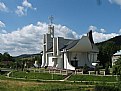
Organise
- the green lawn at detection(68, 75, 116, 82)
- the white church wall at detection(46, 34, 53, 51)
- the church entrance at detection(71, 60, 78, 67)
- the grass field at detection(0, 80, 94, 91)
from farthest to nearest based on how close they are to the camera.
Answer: the white church wall at detection(46, 34, 53, 51), the church entrance at detection(71, 60, 78, 67), the green lawn at detection(68, 75, 116, 82), the grass field at detection(0, 80, 94, 91)

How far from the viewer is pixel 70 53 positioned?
6825 cm

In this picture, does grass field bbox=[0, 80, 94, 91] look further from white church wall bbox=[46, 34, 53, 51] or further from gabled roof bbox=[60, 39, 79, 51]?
white church wall bbox=[46, 34, 53, 51]

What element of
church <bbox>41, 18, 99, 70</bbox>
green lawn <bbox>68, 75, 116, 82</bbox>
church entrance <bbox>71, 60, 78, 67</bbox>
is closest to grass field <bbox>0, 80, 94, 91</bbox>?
green lawn <bbox>68, 75, 116, 82</bbox>

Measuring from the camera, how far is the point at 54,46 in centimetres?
7094

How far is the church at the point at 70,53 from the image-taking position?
2645 inches

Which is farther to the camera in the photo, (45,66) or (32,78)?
(45,66)

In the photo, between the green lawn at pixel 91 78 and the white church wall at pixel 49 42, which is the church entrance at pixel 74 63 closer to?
the white church wall at pixel 49 42

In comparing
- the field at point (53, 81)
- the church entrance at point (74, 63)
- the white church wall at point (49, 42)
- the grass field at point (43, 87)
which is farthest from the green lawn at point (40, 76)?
the white church wall at point (49, 42)

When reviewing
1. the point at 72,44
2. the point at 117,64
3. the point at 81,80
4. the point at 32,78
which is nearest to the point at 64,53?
the point at 72,44

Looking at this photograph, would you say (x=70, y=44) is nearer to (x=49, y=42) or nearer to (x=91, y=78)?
(x=49, y=42)

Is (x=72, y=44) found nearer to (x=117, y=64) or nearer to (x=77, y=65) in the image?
(x=77, y=65)

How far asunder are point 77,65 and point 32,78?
18610 mm

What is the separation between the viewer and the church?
220ft

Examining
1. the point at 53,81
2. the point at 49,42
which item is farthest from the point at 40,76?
the point at 49,42
